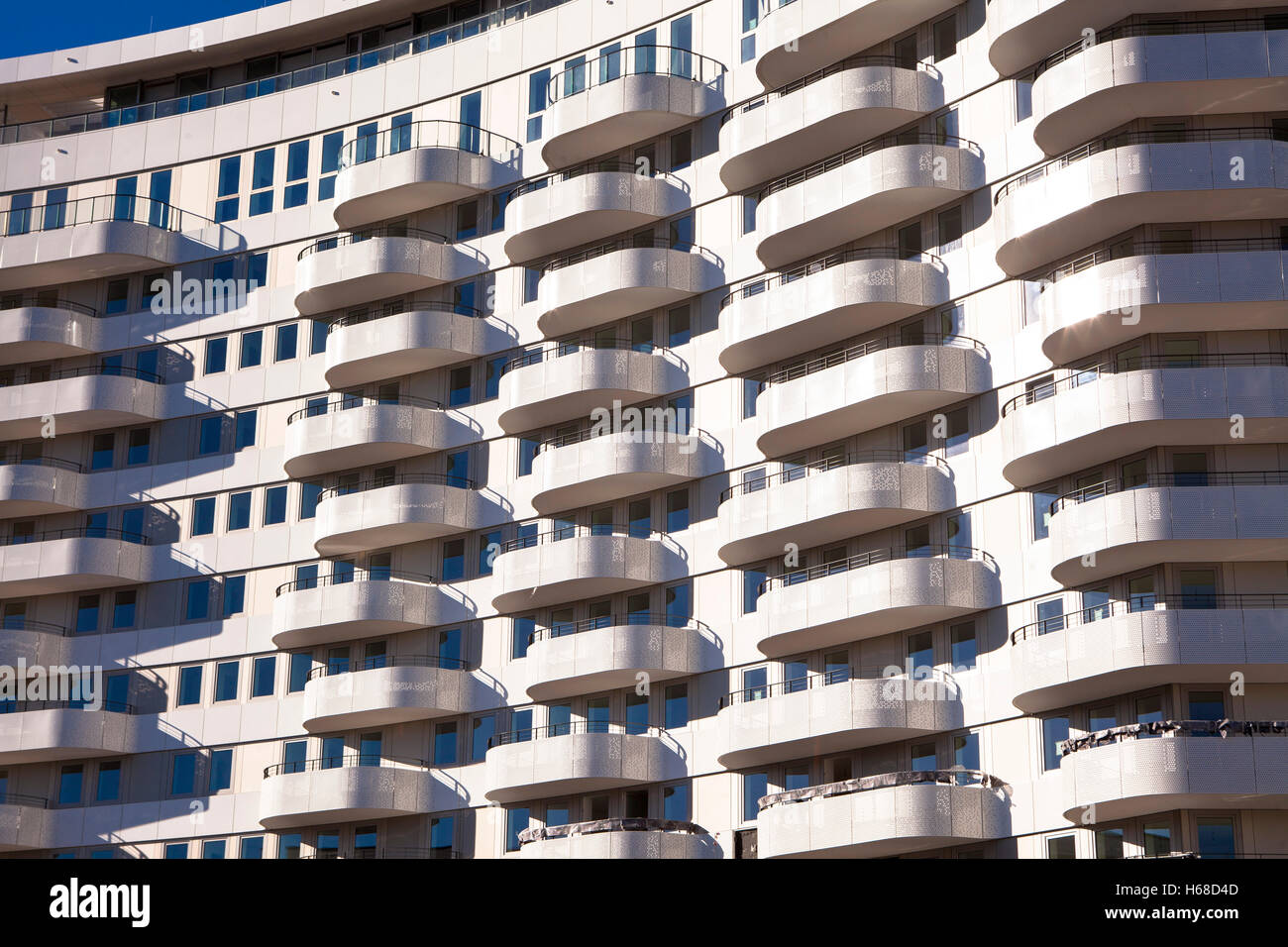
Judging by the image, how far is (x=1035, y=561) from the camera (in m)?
50.8

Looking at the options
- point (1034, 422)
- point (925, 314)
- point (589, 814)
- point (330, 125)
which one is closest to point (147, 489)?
point (330, 125)

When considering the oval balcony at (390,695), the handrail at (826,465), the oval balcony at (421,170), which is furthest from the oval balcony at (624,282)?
the oval balcony at (390,695)

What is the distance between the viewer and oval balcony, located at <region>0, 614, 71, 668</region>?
66.6m

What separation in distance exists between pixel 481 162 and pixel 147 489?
17973 mm

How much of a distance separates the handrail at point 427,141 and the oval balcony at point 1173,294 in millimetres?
24888

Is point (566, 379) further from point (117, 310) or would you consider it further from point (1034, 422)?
point (117, 310)

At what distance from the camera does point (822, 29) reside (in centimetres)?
5738

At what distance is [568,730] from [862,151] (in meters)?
21.0

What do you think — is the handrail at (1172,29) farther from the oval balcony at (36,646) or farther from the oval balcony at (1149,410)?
the oval balcony at (36,646)

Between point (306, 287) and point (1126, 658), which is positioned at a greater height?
point (306, 287)

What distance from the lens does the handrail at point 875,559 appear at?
173 feet

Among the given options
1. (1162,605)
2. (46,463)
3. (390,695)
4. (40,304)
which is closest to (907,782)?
(1162,605)

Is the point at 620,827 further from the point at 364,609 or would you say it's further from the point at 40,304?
the point at 40,304
